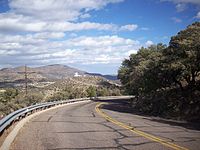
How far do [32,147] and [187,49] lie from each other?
20847 millimetres

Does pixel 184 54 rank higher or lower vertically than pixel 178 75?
higher

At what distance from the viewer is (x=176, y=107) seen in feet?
98.9

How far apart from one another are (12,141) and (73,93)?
7154cm

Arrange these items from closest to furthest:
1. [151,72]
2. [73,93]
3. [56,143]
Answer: [56,143]
[151,72]
[73,93]

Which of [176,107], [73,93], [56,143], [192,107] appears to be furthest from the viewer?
[73,93]

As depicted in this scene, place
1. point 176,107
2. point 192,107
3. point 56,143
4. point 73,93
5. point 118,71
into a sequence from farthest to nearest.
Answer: point 73,93, point 118,71, point 176,107, point 192,107, point 56,143

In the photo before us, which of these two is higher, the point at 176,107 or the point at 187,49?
the point at 187,49

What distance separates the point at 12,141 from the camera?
12570mm

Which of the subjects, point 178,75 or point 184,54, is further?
point 178,75

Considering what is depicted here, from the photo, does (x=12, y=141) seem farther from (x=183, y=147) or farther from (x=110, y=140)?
(x=183, y=147)

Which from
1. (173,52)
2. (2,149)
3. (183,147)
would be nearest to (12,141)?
(2,149)

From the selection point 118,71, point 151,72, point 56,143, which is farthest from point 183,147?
point 118,71

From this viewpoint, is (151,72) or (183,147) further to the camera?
(151,72)

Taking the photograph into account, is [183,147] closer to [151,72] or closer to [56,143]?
[56,143]
